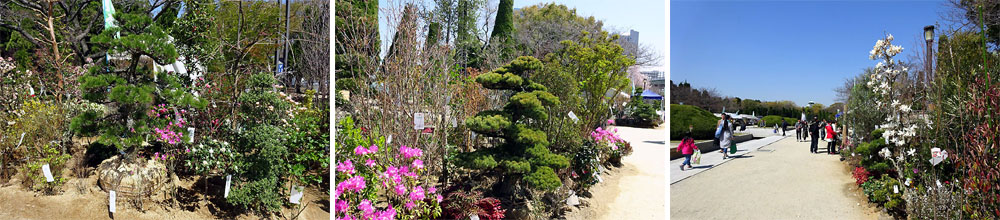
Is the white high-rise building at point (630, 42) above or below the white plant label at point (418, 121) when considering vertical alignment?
above

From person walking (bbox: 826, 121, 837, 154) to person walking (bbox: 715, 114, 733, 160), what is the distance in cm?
71

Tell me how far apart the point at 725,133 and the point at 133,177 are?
396 centimetres

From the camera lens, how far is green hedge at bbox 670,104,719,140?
12.0 feet

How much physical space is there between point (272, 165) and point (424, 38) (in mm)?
1187

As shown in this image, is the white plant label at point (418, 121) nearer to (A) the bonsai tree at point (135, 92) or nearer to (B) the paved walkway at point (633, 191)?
(A) the bonsai tree at point (135, 92)

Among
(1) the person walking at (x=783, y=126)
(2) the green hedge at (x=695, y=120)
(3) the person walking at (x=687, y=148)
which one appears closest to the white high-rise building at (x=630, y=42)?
(2) the green hedge at (x=695, y=120)

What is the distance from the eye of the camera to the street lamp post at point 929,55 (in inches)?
105

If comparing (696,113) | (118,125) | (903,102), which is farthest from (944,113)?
(118,125)

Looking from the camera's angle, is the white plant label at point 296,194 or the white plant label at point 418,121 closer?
the white plant label at point 296,194

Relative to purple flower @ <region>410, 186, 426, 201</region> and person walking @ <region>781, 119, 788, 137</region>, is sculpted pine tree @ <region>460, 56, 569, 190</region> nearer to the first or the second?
purple flower @ <region>410, 186, 426, 201</region>

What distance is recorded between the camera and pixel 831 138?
3.51 meters

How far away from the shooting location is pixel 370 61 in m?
2.81

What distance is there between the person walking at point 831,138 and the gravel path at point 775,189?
4cm

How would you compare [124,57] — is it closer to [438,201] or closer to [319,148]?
[319,148]
